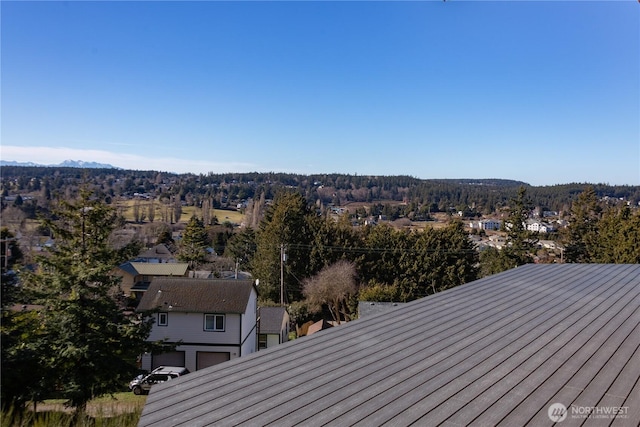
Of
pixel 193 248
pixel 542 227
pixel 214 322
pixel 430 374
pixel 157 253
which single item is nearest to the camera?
pixel 430 374

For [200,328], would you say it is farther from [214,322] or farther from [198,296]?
[198,296]

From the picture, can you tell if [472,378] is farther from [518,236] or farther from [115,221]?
[518,236]

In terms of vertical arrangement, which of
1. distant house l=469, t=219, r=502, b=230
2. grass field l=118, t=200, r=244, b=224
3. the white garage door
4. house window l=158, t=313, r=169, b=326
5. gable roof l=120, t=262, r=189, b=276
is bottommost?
gable roof l=120, t=262, r=189, b=276

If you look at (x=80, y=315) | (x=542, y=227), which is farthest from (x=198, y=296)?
(x=542, y=227)

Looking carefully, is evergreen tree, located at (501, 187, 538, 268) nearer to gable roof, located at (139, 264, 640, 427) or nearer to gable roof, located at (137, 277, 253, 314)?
gable roof, located at (137, 277, 253, 314)

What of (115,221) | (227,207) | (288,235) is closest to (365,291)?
(288,235)

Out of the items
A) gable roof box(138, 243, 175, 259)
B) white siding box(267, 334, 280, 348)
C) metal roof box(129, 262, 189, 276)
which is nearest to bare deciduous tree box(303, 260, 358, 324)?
white siding box(267, 334, 280, 348)
